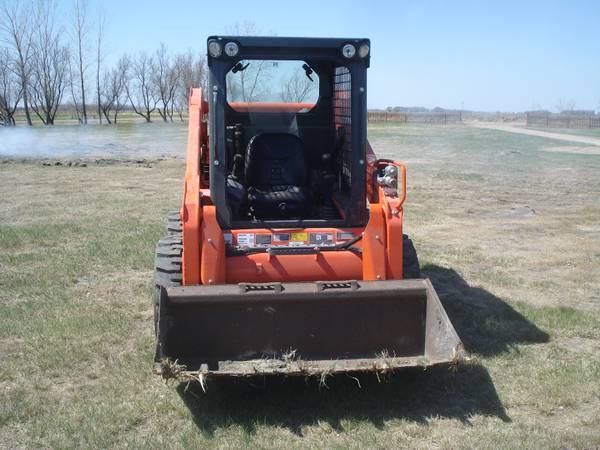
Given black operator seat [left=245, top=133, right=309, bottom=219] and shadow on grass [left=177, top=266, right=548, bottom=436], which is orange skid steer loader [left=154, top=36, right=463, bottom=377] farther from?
shadow on grass [left=177, top=266, right=548, bottom=436]

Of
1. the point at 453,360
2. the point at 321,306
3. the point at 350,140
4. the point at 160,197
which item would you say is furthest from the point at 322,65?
the point at 160,197

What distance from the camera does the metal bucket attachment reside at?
470 cm

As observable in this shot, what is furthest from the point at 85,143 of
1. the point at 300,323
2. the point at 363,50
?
the point at 300,323

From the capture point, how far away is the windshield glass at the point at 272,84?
6.02 meters

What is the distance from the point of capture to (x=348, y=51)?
5.27 metres

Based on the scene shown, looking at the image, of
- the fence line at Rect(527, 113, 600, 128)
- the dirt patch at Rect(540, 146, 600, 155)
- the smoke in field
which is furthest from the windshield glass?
the fence line at Rect(527, 113, 600, 128)

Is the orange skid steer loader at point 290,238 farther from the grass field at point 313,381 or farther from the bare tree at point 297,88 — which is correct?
the grass field at point 313,381

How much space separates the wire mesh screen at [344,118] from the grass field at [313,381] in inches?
64.9

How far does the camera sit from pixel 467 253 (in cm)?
870

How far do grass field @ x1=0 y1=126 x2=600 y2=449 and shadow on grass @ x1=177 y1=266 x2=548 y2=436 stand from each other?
1 cm

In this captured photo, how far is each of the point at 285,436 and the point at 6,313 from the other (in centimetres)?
335

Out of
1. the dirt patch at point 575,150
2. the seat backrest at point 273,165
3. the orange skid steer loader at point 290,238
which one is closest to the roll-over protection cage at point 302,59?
the orange skid steer loader at point 290,238

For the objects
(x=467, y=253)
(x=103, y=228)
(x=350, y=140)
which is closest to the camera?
(x=350, y=140)

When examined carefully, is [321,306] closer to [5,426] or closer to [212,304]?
[212,304]
